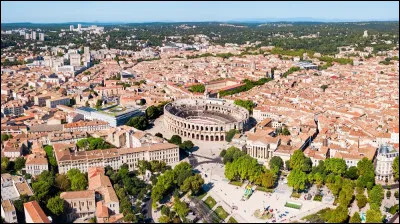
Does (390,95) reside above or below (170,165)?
above

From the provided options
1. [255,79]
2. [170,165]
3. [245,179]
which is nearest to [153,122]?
[170,165]

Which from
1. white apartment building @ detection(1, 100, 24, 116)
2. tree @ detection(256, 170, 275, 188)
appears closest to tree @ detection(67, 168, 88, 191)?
tree @ detection(256, 170, 275, 188)

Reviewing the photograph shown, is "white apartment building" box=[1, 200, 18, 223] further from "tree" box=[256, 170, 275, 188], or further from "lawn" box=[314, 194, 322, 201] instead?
"lawn" box=[314, 194, 322, 201]

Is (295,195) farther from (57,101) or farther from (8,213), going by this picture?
(57,101)

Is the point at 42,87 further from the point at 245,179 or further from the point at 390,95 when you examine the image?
the point at 390,95

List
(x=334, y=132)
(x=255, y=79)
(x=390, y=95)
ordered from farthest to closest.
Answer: (x=255, y=79), (x=390, y=95), (x=334, y=132)
